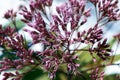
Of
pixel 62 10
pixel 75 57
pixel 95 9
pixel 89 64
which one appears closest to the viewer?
pixel 75 57

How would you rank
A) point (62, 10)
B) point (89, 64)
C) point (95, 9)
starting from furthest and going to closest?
1. point (89, 64)
2. point (95, 9)
3. point (62, 10)

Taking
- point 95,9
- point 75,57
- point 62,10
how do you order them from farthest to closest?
point 95,9 → point 62,10 → point 75,57

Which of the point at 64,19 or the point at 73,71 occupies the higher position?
the point at 64,19

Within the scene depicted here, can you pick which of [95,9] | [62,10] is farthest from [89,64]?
[62,10]

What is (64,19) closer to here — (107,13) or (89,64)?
(107,13)

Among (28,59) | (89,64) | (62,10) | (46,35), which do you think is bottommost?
(89,64)

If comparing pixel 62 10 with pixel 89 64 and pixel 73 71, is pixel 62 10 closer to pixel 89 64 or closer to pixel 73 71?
pixel 73 71

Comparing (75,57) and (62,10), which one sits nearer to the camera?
(75,57)

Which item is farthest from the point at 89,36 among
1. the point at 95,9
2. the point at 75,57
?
the point at 95,9

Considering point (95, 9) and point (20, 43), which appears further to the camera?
point (95, 9)
